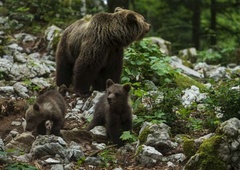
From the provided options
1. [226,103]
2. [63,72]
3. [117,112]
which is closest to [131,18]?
[63,72]

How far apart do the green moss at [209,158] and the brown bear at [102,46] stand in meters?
4.71

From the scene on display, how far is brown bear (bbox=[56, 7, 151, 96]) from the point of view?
36.3 ft

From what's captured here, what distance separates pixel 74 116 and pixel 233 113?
303 cm

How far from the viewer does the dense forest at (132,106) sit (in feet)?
23.8

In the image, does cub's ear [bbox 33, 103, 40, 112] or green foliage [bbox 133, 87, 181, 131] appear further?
green foliage [bbox 133, 87, 181, 131]

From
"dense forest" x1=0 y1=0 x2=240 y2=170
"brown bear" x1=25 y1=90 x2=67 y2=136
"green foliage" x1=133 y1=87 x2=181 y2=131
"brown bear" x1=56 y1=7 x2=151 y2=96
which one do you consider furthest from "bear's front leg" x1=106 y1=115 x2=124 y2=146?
"brown bear" x1=56 y1=7 x2=151 y2=96

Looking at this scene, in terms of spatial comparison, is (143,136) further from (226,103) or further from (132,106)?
(226,103)

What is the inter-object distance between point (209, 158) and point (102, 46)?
4.99 meters

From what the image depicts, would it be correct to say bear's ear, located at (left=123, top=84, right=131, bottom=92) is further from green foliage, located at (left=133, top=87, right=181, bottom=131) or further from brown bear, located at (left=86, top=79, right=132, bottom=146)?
green foliage, located at (left=133, top=87, right=181, bottom=131)

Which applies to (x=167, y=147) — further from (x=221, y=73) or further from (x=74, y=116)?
(x=221, y=73)

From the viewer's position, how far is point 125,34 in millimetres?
11195

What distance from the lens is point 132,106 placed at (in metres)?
9.27

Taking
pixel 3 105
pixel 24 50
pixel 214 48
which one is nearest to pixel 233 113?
pixel 3 105

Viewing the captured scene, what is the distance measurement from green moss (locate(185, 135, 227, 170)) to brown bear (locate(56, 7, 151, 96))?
4.71 metres
